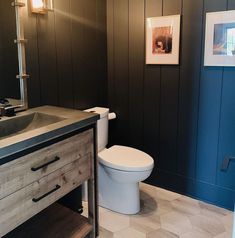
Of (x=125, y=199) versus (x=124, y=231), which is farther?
(x=125, y=199)

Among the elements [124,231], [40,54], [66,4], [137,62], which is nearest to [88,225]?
[124,231]

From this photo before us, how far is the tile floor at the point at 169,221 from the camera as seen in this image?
204 cm

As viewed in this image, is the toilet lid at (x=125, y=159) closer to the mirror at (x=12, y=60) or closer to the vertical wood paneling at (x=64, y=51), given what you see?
the vertical wood paneling at (x=64, y=51)

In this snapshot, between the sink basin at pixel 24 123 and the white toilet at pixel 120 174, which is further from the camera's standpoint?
the white toilet at pixel 120 174

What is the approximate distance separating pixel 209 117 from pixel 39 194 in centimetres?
145

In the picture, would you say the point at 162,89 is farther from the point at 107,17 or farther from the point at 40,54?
the point at 40,54

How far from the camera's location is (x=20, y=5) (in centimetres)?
187

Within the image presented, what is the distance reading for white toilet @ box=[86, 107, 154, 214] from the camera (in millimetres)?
2113

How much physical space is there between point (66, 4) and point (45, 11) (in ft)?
0.79

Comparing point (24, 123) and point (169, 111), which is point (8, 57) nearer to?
point (24, 123)

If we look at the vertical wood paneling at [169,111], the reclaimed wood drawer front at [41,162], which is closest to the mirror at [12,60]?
the reclaimed wood drawer front at [41,162]

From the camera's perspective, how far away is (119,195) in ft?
7.50

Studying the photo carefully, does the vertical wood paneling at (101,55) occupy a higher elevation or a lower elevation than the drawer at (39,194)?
higher

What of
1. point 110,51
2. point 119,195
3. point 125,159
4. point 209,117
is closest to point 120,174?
point 125,159
